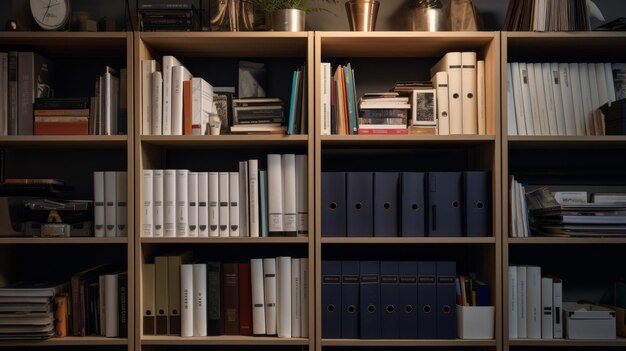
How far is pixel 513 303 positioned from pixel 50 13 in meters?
2.21

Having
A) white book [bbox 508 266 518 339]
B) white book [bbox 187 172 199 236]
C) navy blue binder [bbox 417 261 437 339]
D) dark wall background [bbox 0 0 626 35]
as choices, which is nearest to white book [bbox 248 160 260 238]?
white book [bbox 187 172 199 236]

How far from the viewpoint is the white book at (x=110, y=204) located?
246 centimetres

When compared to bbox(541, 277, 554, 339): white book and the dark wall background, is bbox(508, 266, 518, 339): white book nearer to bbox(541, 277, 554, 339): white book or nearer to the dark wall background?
bbox(541, 277, 554, 339): white book

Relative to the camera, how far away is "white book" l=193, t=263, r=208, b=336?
2.43 m

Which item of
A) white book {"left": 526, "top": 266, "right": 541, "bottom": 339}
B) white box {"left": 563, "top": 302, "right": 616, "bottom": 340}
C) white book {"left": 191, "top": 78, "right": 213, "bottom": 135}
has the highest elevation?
white book {"left": 191, "top": 78, "right": 213, "bottom": 135}

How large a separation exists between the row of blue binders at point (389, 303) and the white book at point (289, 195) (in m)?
0.20

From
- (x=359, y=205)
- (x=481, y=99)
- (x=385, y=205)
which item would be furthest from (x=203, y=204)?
(x=481, y=99)

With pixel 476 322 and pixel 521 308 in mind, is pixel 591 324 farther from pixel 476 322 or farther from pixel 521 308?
pixel 476 322

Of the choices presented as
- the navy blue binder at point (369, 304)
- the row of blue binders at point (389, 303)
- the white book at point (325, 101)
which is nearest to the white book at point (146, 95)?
the white book at point (325, 101)

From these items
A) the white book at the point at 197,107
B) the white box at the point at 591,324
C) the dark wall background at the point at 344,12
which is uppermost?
the dark wall background at the point at 344,12

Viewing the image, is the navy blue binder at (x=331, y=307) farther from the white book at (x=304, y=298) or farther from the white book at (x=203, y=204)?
the white book at (x=203, y=204)

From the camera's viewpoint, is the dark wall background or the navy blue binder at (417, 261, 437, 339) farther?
the dark wall background

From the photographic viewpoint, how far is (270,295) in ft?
8.00

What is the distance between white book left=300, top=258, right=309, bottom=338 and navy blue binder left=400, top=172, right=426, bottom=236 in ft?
1.36
